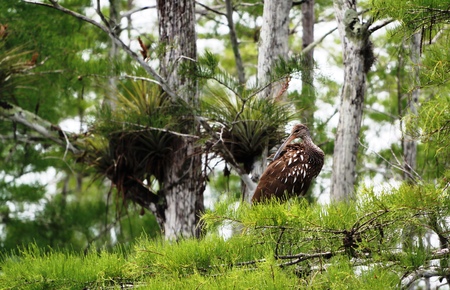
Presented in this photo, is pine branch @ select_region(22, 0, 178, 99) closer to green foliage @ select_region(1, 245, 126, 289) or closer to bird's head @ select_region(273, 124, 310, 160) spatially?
bird's head @ select_region(273, 124, 310, 160)

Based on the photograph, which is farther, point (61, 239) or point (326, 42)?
point (326, 42)

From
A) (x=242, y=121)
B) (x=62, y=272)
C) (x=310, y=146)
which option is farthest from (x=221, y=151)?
(x=62, y=272)

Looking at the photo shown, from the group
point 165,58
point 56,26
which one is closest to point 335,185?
point 165,58

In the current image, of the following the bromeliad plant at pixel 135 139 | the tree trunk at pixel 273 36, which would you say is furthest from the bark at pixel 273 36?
the bromeliad plant at pixel 135 139

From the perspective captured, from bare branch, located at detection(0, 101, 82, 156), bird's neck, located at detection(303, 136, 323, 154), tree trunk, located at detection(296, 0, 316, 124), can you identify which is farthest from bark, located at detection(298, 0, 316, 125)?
bare branch, located at detection(0, 101, 82, 156)

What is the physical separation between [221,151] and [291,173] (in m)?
0.99

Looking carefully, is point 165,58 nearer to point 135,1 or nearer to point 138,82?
point 138,82

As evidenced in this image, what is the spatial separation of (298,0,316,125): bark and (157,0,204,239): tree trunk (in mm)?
1073

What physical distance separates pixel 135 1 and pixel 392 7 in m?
12.3

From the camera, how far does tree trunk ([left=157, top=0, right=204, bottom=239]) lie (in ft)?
26.1

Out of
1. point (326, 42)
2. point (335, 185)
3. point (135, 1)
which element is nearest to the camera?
point (335, 185)

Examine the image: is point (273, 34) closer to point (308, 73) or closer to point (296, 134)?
point (308, 73)

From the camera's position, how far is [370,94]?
13.7 m

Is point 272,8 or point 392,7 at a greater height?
point 272,8
